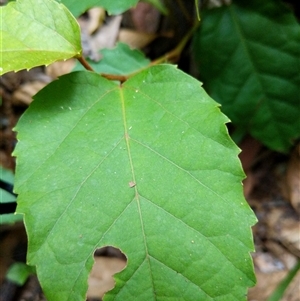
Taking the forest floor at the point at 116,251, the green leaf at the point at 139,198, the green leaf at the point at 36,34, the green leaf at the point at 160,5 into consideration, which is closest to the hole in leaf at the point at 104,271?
the forest floor at the point at 116,251

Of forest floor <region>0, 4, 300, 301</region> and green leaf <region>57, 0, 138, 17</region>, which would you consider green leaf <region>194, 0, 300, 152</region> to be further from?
green leaf <region>57, 0, 138, 17</region>

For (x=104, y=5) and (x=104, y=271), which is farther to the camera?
(x=104, y=271)

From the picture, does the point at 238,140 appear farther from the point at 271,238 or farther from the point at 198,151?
the point at 198,151

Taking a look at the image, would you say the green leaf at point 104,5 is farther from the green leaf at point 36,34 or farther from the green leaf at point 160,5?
the green leaf at point 160,5

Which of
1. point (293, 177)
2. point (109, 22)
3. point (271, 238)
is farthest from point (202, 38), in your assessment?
point (271, 238)

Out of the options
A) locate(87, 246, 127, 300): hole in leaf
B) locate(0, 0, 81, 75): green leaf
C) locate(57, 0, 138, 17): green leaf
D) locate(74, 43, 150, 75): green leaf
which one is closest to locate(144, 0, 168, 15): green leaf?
locate(74, 43, 150, 75): green leaf

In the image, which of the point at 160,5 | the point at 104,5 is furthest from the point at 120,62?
the point at 160,5

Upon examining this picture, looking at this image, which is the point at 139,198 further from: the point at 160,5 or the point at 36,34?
the point at 160,5
